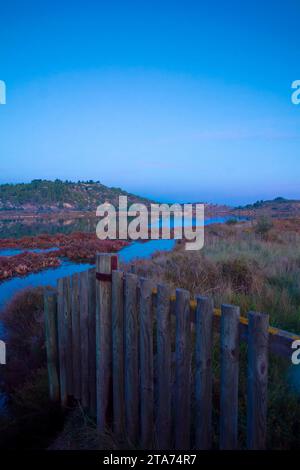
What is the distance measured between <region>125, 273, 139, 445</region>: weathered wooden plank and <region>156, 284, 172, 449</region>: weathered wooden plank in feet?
0.98

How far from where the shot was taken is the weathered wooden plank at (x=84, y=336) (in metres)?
3.45

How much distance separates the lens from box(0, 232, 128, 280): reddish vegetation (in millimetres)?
13594

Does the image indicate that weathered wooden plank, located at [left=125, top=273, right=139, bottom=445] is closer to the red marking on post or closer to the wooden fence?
the wooden fence

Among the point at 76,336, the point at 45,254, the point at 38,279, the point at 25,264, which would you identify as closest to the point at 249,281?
the point at 76,336

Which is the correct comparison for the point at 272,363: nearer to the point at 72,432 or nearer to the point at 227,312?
the point at 227,312

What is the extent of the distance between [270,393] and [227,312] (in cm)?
156

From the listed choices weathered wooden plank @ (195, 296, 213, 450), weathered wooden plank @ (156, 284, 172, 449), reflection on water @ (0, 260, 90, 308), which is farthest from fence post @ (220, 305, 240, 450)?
reflection on water @ (0, 260, 90, 308)

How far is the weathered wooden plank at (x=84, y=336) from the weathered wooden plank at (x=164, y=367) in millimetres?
1139

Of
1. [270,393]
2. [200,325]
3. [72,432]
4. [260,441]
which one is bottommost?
[72,432]

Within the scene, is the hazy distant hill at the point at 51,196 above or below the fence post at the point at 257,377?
above

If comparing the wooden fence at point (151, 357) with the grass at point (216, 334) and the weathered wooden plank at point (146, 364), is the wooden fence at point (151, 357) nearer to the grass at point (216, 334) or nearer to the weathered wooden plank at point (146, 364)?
the weathered wooden plank at point (146, 364)

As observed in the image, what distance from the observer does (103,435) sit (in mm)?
3115

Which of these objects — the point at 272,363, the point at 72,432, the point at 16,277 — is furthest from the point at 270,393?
the point at 16,277

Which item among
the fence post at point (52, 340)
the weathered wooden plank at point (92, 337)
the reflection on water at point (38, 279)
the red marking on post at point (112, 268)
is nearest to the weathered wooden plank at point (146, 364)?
the red marking on post at point (112, 268)
